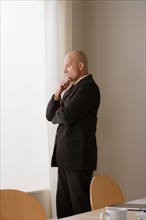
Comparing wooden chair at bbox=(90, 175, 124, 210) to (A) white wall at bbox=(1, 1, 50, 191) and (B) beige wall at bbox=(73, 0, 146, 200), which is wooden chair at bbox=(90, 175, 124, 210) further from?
(B) beige wall at bbox=(73, 0, 146, 200)

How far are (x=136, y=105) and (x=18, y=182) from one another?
3.95 ft

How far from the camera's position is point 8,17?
13.7 feet

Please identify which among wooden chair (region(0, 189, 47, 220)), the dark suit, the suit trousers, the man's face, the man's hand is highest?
the man's face

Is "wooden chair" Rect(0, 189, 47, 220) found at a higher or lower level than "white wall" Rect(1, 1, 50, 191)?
lower

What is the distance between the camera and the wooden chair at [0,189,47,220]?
194cm

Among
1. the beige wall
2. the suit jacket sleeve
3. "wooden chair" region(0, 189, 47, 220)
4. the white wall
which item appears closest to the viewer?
"wooden chair" region(0, 189, 47, 220)

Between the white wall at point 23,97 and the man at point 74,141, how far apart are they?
524 mm

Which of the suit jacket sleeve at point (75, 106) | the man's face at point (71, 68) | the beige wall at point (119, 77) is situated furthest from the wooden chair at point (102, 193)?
the beige wall at point (119, 77)

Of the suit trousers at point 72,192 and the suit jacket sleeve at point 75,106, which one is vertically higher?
the suit jacket sleeve at point 75,106

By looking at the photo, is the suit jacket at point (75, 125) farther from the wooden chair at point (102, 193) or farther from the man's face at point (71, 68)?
the wooden chair at point (102, 193)

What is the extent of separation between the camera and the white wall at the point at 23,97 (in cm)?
415

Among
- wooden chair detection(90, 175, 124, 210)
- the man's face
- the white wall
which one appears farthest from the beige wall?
wooden chair detection(90, 175, 124, 210)

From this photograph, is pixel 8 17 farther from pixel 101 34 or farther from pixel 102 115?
pixel 102 115

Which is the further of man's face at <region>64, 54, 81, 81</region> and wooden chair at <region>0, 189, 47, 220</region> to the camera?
man's face at <region>64, 54, 81, 81</region>
